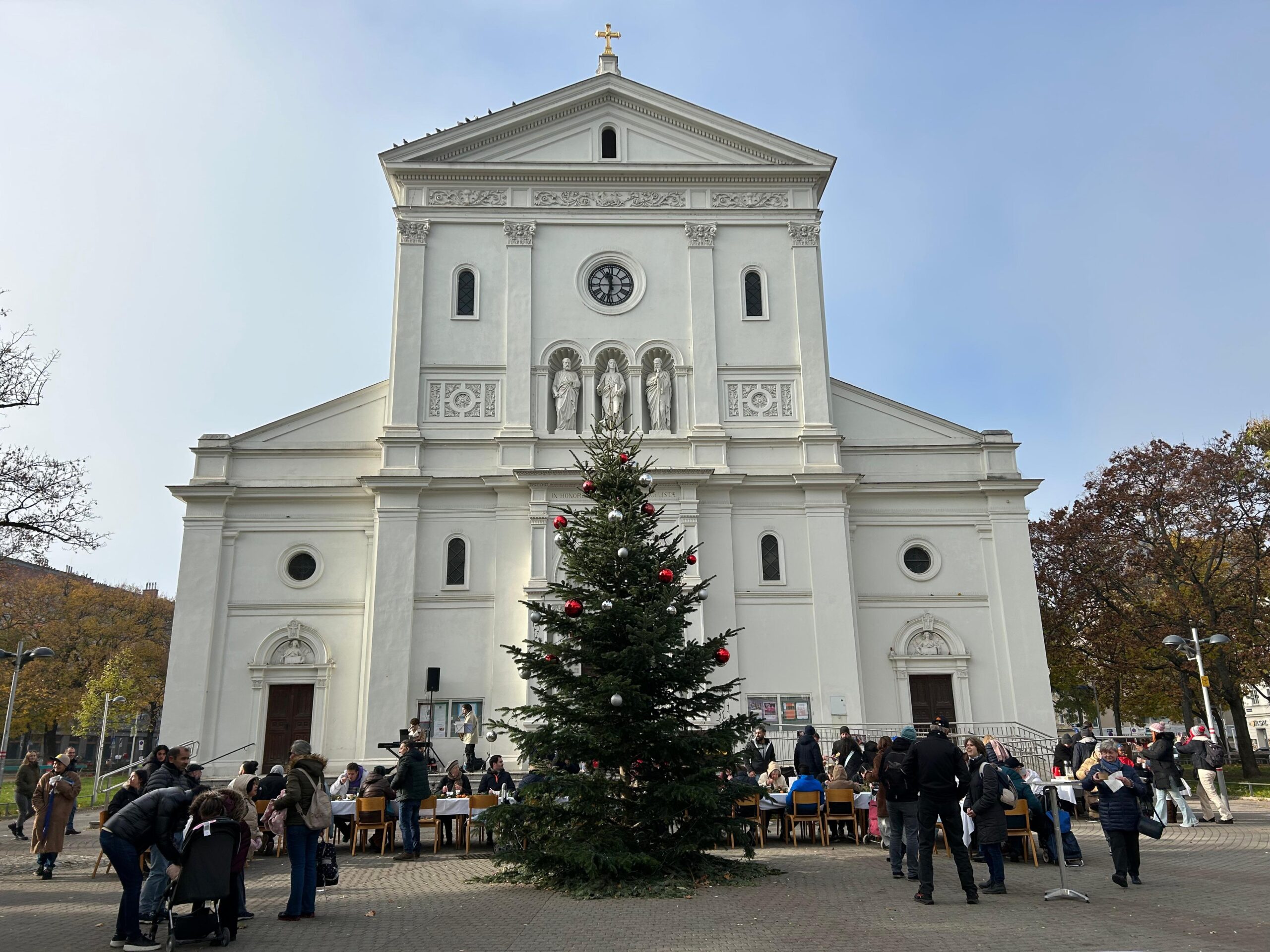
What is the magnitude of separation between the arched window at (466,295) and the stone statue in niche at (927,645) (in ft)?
49.7

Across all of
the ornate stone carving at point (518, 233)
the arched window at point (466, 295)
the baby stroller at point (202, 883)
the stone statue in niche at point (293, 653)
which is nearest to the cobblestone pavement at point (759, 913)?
the baby stroller at point (202, 883)

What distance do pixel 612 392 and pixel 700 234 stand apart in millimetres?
5667

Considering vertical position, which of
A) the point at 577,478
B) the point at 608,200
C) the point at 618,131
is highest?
the point at 618,131

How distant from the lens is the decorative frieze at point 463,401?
2689cm

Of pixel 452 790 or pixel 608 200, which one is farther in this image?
pixel 608 200

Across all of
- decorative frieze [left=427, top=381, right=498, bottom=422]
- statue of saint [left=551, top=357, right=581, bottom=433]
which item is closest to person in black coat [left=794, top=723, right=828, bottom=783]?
statue of saint [left=551, top=357, right=581, bottom=433]

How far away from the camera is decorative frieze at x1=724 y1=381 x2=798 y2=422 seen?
1074 inches

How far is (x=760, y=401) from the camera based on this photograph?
89.9 feet

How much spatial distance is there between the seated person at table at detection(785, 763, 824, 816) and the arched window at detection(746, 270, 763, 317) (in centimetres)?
1592

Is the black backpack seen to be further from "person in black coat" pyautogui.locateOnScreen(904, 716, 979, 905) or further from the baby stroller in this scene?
the baby stroller

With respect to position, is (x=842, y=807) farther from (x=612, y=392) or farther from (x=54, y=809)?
(x=612, y=392)

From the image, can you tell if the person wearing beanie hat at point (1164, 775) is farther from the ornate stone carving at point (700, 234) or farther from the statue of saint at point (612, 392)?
the ornate stone carving at point (700, 234)

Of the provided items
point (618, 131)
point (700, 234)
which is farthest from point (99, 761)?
point (618, 131)

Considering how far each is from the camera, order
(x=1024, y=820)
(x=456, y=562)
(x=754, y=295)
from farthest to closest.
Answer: (x=754, y=295) → (x=456, y=562) → (x=1024, y=820)
